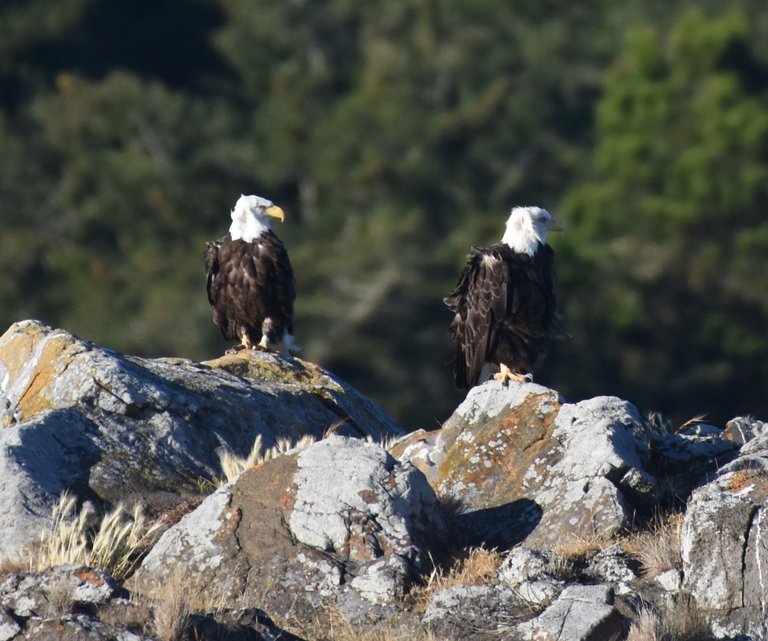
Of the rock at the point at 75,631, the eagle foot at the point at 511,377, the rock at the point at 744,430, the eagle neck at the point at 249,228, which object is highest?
the eagle neck at the point at 249,228

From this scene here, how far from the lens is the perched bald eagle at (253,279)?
14.1 m

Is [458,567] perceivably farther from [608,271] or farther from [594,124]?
[594,124]

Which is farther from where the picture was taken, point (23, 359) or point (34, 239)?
point (34, 239)

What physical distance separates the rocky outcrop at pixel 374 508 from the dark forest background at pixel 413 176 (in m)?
24.8

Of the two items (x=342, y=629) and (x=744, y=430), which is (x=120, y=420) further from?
(x=744, y=430)

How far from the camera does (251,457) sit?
32.8 ft

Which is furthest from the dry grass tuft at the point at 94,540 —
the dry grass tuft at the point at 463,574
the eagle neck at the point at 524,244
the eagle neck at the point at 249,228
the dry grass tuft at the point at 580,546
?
the eagle neck at the point at 249,228

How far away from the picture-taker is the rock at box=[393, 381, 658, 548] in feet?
30.6

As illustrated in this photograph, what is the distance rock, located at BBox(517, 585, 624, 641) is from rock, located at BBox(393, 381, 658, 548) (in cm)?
89

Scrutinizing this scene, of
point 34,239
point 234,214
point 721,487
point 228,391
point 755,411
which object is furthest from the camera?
point 34,239

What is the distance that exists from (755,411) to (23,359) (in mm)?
25907

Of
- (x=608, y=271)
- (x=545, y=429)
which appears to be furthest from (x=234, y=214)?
(x=608, y=271)

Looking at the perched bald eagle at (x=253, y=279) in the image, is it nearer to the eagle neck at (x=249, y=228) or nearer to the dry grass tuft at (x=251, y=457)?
the eagle neck at (x=249, y=228)

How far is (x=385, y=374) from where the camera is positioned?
3631 cm
